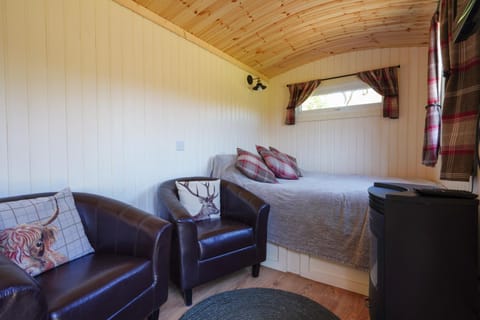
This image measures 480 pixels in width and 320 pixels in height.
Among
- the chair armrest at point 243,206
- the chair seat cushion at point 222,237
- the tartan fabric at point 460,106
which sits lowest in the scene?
the chair seat cushion at point 222,237

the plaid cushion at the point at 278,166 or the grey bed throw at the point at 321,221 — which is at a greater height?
the plaid cushion at the point at 278,166

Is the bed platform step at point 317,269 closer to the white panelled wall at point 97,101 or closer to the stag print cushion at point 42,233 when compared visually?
the white panelled wall at point 97,101

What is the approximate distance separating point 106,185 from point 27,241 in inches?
29.2

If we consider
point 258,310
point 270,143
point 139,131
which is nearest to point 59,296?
point 258,310

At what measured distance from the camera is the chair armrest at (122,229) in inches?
51.7

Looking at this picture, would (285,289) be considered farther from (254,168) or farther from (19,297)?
(19,297)

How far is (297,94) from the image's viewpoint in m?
3.53

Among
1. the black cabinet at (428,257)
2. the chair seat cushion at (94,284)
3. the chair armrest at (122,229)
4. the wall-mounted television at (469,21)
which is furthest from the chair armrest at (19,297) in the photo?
the wall-mounted television at (469,21)

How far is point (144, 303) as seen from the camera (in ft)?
4.07

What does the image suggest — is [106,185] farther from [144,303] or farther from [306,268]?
[306,268]

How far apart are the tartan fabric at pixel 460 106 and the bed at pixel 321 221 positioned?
63 centimetres

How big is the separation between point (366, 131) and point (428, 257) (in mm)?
2381

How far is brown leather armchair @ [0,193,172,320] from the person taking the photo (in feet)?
2.47

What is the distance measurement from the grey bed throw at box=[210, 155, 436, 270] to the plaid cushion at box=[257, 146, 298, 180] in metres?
0.43
